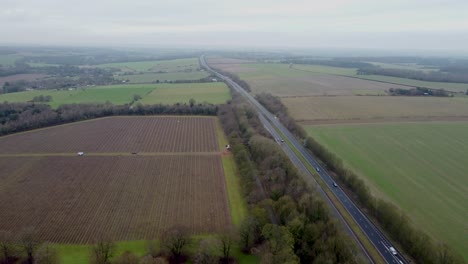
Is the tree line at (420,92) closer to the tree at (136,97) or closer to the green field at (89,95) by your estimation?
the tree at (136,97)

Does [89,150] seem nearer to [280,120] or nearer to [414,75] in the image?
[280,120]

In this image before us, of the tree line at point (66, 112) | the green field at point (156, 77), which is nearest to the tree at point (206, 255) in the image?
the tree line at point (66, 112)

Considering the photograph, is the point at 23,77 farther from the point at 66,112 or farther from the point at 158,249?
the point at 158,249

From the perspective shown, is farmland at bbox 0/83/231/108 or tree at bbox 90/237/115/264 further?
farmland at bbox 0/83/231/108

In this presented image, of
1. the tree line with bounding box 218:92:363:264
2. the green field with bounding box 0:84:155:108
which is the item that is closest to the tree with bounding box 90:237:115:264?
the tree line with bounding box 218:92:363:264

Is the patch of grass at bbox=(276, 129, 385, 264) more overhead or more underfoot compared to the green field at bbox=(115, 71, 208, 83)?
more underfoot

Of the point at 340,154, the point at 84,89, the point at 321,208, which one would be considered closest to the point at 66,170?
the point at 321,208

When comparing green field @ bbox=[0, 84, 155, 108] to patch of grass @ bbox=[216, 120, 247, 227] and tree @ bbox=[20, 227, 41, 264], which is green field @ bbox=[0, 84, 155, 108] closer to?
patch of grass @ bbox=[216, 120, 247, 227]
